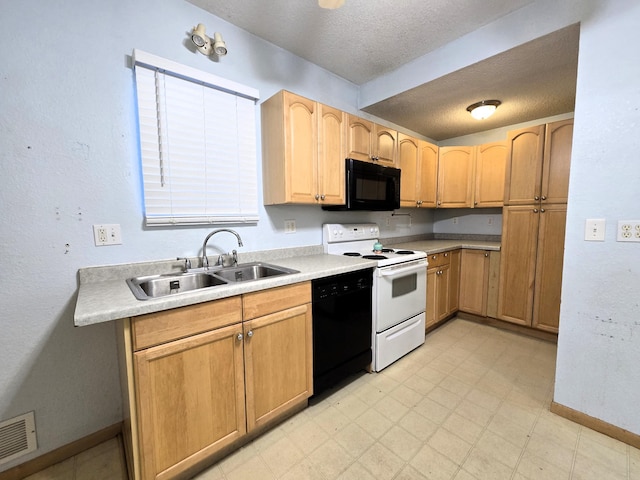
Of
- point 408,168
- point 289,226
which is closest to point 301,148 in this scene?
point 289,226

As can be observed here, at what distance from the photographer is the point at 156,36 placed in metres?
1.53

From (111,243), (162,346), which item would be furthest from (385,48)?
(162,346)

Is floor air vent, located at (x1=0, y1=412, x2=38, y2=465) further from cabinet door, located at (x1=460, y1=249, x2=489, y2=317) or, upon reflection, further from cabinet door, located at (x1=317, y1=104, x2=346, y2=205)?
cabinet door, located at (x1=460, y1=249, x2=489, y2=317)

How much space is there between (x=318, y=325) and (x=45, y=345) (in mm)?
1406

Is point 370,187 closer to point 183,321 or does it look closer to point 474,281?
point 474,281

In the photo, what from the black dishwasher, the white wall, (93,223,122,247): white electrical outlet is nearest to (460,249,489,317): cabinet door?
the white wall

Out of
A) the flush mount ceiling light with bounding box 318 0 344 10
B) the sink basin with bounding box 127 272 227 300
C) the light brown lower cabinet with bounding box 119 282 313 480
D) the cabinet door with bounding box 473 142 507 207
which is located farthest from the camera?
the cabinet door with bounding box 473 142 507 207

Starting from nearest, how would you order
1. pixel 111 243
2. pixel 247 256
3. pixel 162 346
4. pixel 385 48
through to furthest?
pixel 162 346 < pixel 111 243 < pixel 247 256 < pixel 385 48

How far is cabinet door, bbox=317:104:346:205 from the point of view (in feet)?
6.61

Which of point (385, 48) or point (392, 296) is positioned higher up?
point (385, 48)

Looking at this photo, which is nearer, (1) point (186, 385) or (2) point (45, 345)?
(1) point (186, 385)

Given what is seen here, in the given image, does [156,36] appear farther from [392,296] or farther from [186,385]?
[392,296]

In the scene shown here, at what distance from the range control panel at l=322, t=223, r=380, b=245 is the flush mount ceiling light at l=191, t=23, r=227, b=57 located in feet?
4.80

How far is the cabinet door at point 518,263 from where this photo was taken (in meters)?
2.52
